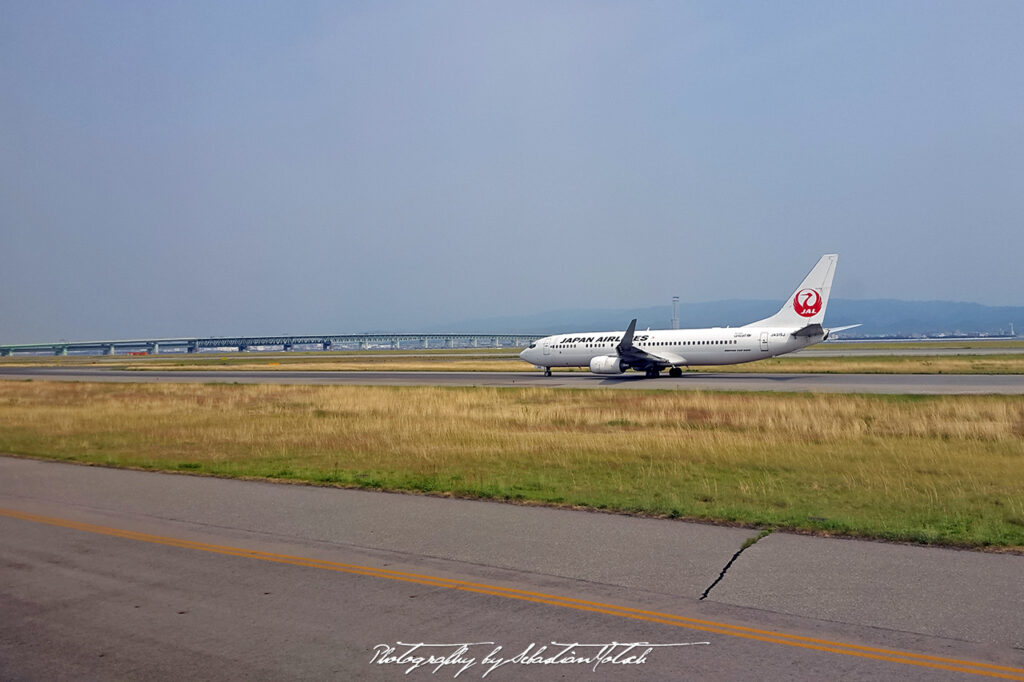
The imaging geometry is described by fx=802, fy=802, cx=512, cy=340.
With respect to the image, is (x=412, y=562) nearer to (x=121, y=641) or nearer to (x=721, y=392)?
(x=121, y=641)

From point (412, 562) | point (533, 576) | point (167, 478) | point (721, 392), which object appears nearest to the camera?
point (533, 576)

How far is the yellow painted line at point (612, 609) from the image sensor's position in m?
6.09

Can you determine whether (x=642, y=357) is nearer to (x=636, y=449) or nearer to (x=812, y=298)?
(x=812, y=298)

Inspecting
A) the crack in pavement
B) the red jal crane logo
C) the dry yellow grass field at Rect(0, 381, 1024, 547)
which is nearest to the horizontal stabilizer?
the red jal crane logo

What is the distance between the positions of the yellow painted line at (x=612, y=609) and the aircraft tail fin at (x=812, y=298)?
40.5m

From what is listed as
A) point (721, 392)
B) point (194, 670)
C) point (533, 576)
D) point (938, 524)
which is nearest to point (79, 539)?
point (194, 670)

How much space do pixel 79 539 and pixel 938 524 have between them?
1145 cm

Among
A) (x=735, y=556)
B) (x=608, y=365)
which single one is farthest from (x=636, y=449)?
(x=608, y=365)

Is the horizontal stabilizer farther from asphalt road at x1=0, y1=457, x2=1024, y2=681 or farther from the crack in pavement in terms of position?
asphalt road at x1=0, y1=457, x2=1024, y2=681

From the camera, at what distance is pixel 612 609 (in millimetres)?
7484

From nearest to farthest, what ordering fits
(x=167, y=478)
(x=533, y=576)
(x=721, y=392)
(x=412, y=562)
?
(x=533, y=576) → (x=412, y=562) → (x=167, y=478) → (x=721, y=392)

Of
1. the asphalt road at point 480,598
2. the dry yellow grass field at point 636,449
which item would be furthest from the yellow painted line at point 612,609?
the dry yellow grass field at point 636,449

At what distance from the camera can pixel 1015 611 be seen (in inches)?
285

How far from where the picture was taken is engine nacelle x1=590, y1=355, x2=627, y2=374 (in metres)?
48.2
